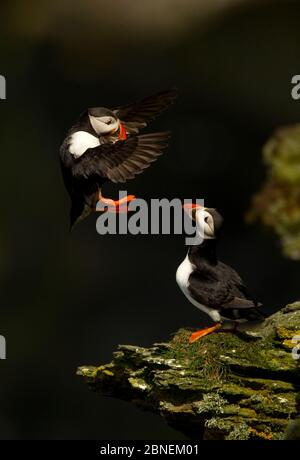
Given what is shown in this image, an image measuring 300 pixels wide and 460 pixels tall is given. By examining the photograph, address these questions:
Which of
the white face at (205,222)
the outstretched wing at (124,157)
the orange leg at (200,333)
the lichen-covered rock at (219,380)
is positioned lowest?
the lichen-covered rock at (219,380)

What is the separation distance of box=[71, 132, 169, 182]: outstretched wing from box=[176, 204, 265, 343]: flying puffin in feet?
3.13

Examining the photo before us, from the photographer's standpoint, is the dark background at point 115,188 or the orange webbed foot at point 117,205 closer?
the orange webbed foot at point 117,205

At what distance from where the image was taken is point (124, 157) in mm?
7297

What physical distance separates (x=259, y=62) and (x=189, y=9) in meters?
1.49

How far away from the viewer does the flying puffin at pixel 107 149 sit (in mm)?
7257

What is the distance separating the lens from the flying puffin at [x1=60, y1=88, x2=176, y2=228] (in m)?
7.26

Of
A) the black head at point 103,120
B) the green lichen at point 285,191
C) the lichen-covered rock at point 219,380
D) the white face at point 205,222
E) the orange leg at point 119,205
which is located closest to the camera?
the orange leg at point 119,205

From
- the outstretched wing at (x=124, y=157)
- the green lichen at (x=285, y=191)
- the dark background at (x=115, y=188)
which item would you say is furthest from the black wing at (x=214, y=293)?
the dark background at (x=115, y=188)

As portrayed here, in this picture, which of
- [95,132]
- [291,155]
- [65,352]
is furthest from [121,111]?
[65,352]

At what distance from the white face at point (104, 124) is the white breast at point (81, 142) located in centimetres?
9

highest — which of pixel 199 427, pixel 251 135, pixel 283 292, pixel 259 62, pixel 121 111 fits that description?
pixel 259 62

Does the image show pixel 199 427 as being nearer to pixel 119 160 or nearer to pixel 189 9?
pixel 119 160

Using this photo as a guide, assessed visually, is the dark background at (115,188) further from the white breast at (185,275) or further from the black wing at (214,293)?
the black wing at (214,293)

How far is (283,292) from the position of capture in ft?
59.2
